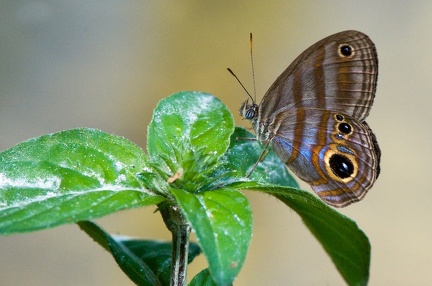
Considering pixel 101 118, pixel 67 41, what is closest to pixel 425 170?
pixel 101 118

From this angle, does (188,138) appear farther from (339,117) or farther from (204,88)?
(204,88)

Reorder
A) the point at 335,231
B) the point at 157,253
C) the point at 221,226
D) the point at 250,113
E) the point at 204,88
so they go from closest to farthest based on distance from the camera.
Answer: the point at 221,226 < the point at 335,231 < the point at 157,253 < the point at 250,113 < the point at 204,88

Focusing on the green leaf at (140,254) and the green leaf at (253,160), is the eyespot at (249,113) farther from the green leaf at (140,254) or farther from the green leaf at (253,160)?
the green leaf at (140,254)

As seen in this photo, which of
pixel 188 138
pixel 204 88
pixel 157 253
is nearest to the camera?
pixel 188 138

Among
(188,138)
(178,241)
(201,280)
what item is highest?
(188,138)

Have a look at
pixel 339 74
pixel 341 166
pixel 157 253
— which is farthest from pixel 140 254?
pixel 339 74

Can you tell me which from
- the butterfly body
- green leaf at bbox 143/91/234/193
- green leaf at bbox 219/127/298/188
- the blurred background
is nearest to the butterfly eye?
the butterfly body

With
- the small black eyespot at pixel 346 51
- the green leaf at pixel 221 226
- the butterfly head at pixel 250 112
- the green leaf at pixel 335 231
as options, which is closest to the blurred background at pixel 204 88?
the butterfly head at pixel 250 112

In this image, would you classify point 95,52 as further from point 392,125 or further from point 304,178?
point 304,178
